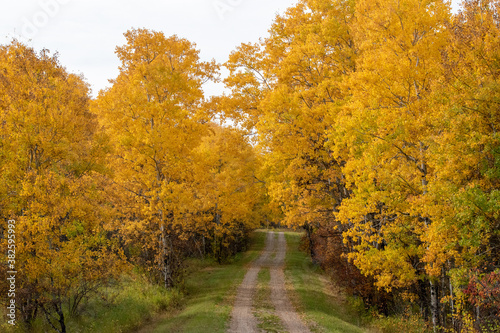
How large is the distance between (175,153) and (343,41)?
10.2 metres

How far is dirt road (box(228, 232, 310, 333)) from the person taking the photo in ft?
45.0

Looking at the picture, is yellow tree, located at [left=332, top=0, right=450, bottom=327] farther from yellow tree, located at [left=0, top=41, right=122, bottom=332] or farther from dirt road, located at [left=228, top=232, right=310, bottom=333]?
yellow tree, located at [left=0, top=41, right=122, bottom=332]

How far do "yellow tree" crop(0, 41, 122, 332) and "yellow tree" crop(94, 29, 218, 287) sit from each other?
147 inches

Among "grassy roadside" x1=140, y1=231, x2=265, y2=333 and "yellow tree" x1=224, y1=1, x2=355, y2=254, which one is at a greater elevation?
"yellow tree" x1=224, y1=1, x2=355, y2=254

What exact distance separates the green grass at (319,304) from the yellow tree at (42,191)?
26.4 ft

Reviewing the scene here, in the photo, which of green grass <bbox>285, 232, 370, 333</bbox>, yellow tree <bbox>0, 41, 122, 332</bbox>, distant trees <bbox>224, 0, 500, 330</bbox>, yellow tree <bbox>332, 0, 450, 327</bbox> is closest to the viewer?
distant trees <bbox>224, 0, 500, 330</bbox>

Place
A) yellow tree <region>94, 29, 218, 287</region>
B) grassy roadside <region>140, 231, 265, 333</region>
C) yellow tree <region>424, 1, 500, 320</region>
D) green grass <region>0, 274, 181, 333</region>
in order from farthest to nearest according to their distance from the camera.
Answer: yellow tree <region>94, 29, 218, 287</region>, grassy roadside <region>140, 231, 265, 333</region>, green grass <region>0, 274, 181, 333</region>, yellow tree <region>424, 1, 500, 320</region>

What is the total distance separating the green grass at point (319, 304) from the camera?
14047 mm

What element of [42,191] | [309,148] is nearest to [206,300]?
[309,148]

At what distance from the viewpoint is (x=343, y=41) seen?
1889 centimetres

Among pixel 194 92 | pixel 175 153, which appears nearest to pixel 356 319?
pixel 175 153

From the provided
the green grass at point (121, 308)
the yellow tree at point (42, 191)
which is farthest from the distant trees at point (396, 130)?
the yellow tree at point (42, 191)

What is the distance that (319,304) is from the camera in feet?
57.5

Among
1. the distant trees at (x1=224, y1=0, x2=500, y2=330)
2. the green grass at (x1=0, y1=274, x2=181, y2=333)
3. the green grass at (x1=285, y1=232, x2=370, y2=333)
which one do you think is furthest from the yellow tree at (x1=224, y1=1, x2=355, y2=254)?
the green grass at (x1=0, y1=274, x2=181, y2=333)
